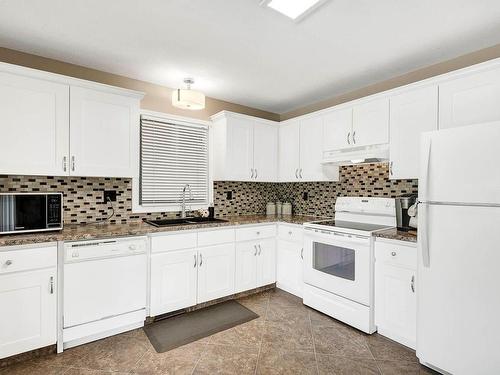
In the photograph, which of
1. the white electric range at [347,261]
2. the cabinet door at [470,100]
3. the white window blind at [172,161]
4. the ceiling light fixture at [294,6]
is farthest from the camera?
the white window blind at [172,161]

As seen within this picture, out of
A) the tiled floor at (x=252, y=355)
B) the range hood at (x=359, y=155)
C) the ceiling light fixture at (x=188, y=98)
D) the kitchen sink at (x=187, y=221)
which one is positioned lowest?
the tiled floor at (x=252, y=355)

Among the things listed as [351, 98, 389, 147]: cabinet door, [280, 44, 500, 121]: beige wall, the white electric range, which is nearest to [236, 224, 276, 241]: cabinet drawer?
the white electric range

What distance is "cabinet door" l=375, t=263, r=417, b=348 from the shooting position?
221 centimetres

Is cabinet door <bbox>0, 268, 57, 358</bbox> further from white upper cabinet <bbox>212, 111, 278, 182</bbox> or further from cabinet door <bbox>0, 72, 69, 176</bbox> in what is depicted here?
white upper cabinet <bbox>212, 111, 278, 182</bbox>

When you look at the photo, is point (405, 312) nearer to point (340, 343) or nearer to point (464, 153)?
point (340, 343)

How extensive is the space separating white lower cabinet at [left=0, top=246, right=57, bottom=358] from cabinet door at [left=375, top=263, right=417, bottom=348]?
8.82 feet

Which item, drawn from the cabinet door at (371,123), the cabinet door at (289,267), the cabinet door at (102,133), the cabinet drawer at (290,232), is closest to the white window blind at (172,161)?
the cabinet door at (102,133)

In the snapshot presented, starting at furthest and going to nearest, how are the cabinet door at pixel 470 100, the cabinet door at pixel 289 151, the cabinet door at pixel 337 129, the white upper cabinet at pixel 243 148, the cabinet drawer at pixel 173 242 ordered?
the cabinet door at pixel 289 151, the white upper cabinet at pixel 243 148, the cabinet door at pixel 337 129, the cabinet drawer at pixel 173 242, the cabinet door at pixel 470 100

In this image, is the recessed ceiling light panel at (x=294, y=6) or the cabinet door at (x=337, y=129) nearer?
the recessed ceiling light panel at (x=294, y=6)

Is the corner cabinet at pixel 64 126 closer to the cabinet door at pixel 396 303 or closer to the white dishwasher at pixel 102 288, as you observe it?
the white dishwasher at pixel 102 288

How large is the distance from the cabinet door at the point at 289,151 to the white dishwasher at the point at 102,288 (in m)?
2.10

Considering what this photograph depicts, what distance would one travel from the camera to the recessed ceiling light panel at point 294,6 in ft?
5.80

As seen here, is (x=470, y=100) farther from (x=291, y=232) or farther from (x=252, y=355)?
(x=252, y=355)

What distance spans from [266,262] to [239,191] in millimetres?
1102
